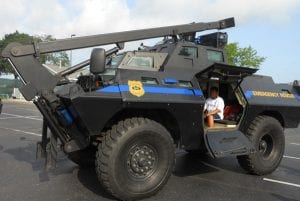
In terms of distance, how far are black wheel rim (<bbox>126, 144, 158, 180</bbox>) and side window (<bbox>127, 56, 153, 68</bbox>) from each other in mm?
1400

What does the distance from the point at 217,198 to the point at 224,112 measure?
254 centimetres

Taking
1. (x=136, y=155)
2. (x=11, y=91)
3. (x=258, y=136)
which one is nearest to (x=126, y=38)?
(x=136, y=155)

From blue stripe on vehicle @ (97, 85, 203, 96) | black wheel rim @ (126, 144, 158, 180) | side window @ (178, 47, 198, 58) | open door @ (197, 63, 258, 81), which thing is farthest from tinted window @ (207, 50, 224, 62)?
black wheel rim @ (126, 144, 158, 180)

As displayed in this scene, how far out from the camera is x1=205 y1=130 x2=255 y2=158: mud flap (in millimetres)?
6891

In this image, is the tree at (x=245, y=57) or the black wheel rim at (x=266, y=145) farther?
the tree at (x=245, y=57)

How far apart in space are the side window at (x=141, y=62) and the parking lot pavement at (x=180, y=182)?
1.98m

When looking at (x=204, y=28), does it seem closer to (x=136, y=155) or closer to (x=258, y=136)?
(x=258, y=136)

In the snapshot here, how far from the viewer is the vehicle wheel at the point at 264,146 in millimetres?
7730

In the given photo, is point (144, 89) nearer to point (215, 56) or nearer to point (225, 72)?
point (225, 72)

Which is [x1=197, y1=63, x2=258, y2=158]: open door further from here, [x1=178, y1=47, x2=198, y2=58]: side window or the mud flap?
[x1=178, y1=47, x2=198, y2=58]: side window

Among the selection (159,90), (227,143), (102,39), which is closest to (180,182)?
(227,143)

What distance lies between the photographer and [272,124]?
8.04 metres

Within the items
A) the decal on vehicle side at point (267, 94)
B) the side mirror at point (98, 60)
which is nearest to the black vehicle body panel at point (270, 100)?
the decal on vehicle side at point (267, 94)

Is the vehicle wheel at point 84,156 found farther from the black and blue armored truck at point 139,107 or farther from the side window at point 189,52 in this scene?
the side window at point 189,52
